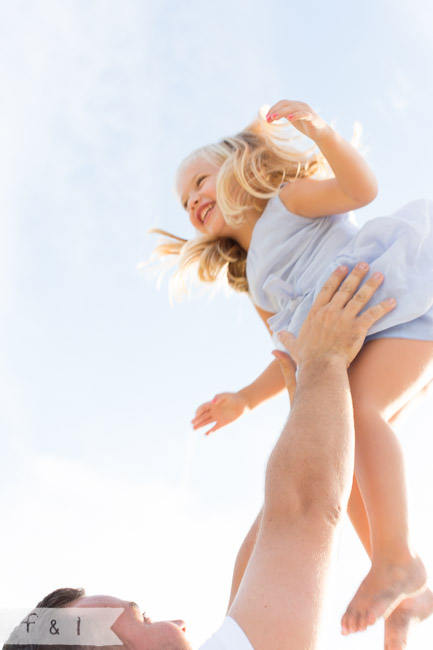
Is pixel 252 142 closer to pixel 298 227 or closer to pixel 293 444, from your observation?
pixel 298 227

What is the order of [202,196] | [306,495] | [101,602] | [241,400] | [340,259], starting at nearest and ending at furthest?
→ [306,495]
[101,602]
[340,259]
[241,400]
[202,196]

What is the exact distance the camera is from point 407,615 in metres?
2.15

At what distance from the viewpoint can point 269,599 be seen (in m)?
1.43

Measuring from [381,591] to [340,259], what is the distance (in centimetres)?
124

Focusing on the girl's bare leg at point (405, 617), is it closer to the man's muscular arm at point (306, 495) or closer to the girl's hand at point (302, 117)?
the man's muscular arm at point (306, 495)

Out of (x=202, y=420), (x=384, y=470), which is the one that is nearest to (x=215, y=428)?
(x=202, y=420)

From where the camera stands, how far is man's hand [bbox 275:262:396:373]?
2205 mm

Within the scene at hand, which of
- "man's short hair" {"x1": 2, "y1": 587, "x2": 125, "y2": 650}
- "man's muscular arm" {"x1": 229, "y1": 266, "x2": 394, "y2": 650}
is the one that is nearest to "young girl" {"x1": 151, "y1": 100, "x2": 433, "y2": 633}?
"man's muscular arm" {"x1": 229, "y1": 266, "x2": 394, "y2": 650}

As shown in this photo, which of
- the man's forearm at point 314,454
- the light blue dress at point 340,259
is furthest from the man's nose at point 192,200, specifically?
the man's forearm at point 314,454

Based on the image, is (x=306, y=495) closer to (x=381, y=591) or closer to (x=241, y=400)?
(x=381, y=591)

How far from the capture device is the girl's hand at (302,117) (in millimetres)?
2396

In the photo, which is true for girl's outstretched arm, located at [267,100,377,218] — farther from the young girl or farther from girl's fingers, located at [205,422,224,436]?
girl's fingers, located at [205,422,224,436]

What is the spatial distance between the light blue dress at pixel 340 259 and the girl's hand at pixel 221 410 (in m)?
0.48

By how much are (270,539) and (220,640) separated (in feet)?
0.84
